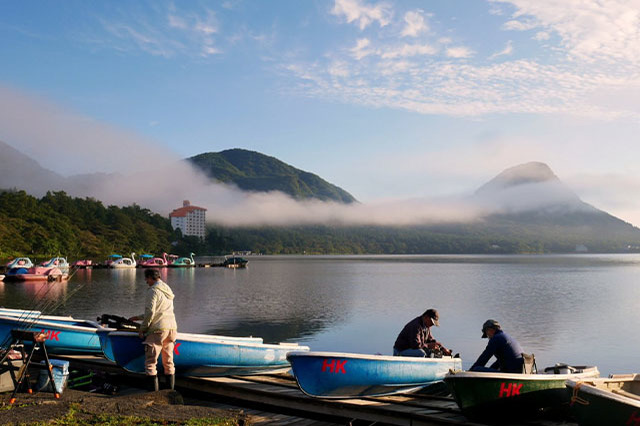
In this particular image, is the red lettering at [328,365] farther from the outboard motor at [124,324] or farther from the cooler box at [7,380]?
the cooler box at [7,380]

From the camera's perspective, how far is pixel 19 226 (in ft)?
350

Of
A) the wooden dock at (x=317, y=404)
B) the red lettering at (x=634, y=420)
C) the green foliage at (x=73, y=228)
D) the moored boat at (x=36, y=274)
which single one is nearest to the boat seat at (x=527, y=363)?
the wooden dock at (x=317, y=404)

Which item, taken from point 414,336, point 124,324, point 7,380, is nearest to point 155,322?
point 124,324

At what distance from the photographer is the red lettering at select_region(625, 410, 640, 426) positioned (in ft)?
24.8

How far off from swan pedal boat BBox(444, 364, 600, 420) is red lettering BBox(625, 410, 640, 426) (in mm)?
1657

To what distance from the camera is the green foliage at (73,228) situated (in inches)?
4092

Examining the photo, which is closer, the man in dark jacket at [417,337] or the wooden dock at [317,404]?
the wooden dock at [317,404]

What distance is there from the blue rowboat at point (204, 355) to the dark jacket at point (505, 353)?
3970 millimetres

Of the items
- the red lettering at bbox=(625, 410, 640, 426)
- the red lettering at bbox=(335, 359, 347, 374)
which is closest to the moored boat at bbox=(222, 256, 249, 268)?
the red lettering at bbox=(335, 359, 347, 374)

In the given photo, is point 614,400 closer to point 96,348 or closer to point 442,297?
point 96,348

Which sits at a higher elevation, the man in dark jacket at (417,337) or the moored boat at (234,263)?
the man in dark jacket at (417,337)

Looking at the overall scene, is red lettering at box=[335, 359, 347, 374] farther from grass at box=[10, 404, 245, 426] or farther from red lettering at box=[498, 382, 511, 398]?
red lettering at box=[498, 382, 511, 398]

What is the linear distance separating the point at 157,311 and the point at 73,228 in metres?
141

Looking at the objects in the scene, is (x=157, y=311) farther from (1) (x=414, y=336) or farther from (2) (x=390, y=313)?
(2) (x=390, y=313)
